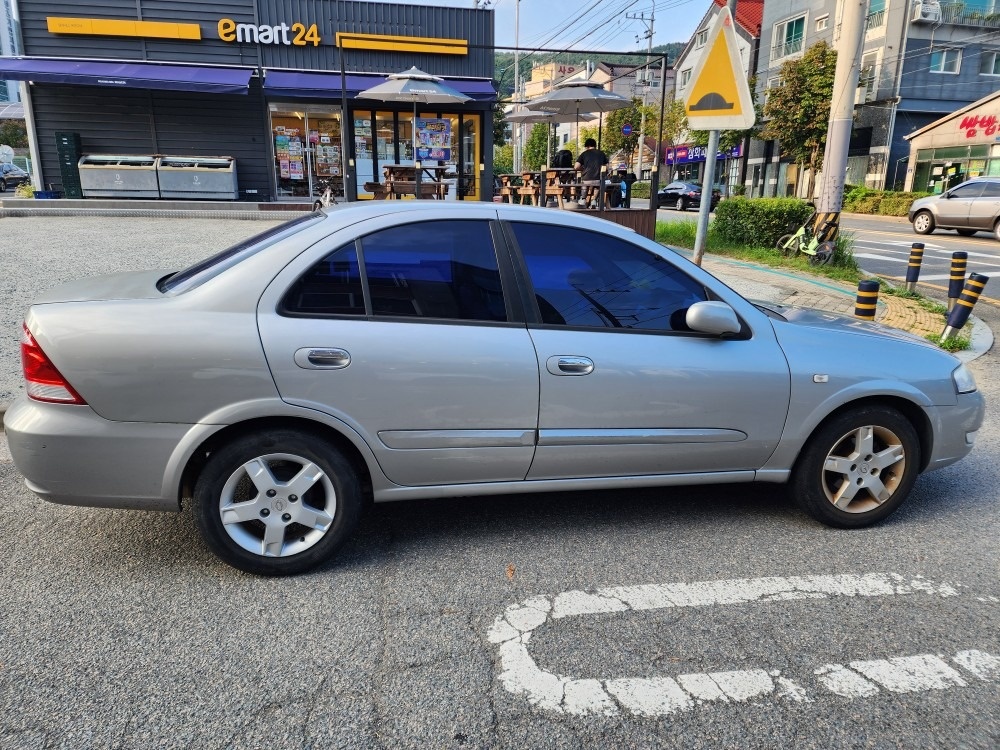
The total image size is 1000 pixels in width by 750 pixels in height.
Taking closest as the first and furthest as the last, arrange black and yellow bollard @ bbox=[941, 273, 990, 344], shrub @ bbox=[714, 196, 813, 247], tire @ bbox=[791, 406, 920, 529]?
tire @ bbox=[791, 406, 920, 529] < black and yellow bollard @ bbox=[941, 273, 990, 344] < shrub @ bbox=[714, 196, 813, 247]

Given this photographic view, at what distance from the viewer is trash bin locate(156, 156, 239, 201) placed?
647 inches

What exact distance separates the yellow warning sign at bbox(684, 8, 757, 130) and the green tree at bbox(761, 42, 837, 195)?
101ft

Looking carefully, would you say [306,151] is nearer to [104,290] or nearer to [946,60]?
[104,290]

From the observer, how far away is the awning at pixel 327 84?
16.3m

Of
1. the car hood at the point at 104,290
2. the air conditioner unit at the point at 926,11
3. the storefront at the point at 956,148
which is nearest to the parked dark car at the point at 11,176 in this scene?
the car hood at the point at 104,290

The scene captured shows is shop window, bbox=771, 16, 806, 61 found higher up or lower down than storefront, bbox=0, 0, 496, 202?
higher up

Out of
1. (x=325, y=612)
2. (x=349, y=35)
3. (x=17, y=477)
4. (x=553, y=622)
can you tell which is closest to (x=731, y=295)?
(x=553, y=622)

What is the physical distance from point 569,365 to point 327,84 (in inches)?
616

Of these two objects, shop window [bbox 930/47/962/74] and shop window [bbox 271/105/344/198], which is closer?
shop window [bbox 271/105/344/198]

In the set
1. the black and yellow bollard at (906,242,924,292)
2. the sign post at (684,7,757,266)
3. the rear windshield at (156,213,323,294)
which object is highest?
the sign post at (684,7,757,266)

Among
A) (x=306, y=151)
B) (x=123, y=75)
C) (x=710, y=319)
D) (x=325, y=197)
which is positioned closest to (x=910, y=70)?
(x=306, y=151)

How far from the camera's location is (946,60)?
35656 millimetres

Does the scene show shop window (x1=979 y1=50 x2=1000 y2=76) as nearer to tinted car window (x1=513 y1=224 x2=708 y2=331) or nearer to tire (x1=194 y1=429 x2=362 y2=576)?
tinted car window (x1=513 y1=224 x2=708 y2=331)

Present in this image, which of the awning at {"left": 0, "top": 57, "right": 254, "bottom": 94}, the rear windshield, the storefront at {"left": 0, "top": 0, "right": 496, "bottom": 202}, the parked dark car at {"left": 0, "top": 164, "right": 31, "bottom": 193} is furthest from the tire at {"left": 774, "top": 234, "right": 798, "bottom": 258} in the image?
the parked dark car at {"left": 0, "top": 164, "right": 31, "bottom": 193}
